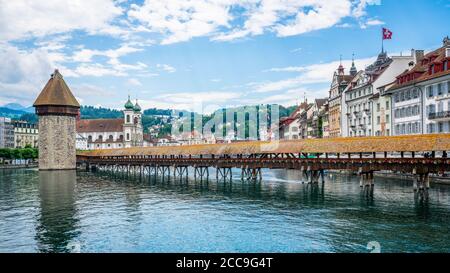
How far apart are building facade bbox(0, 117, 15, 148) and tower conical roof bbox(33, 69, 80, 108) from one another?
3668 cm

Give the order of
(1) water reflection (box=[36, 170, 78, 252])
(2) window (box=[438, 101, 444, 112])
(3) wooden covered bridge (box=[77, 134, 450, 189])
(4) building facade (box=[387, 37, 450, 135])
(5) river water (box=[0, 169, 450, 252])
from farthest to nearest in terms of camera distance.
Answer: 1. (2) window (box=[438, 101, 444, 112])
2. (4) building facade (box=[387, 37, 450, 135])
3. (3) wooden covered bridge (box=[77, 134, 450, 189])
4. (1) water reflection (box=[36, 170, 78, 252])
5. (5) river water (box=[0, 169, 450, 252])

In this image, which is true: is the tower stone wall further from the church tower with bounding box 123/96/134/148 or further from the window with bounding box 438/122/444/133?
the window with bounding box 438/122/444/133

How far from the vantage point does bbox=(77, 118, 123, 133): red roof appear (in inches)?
4664

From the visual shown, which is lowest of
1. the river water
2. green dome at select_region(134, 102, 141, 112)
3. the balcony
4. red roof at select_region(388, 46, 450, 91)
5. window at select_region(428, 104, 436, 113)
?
the river water

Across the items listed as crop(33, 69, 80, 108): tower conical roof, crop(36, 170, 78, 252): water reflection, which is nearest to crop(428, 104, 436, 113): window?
crop(36, 170, 78, 252): water reflection

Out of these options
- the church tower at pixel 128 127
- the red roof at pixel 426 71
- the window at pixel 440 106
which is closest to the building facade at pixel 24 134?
the church tower at pixel 128 127

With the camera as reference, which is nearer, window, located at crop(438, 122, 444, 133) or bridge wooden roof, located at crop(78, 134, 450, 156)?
bridge wooden roof, located at crop(78, 134, 450, 156)

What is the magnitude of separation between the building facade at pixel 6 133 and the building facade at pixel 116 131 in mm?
17367

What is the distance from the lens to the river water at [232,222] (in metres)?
14.9

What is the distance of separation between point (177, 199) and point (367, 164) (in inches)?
540

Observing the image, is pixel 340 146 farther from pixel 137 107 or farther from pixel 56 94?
pixel 137 107

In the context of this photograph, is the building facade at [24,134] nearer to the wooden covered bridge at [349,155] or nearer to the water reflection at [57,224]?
the wooden covered bridge at [349,155]
